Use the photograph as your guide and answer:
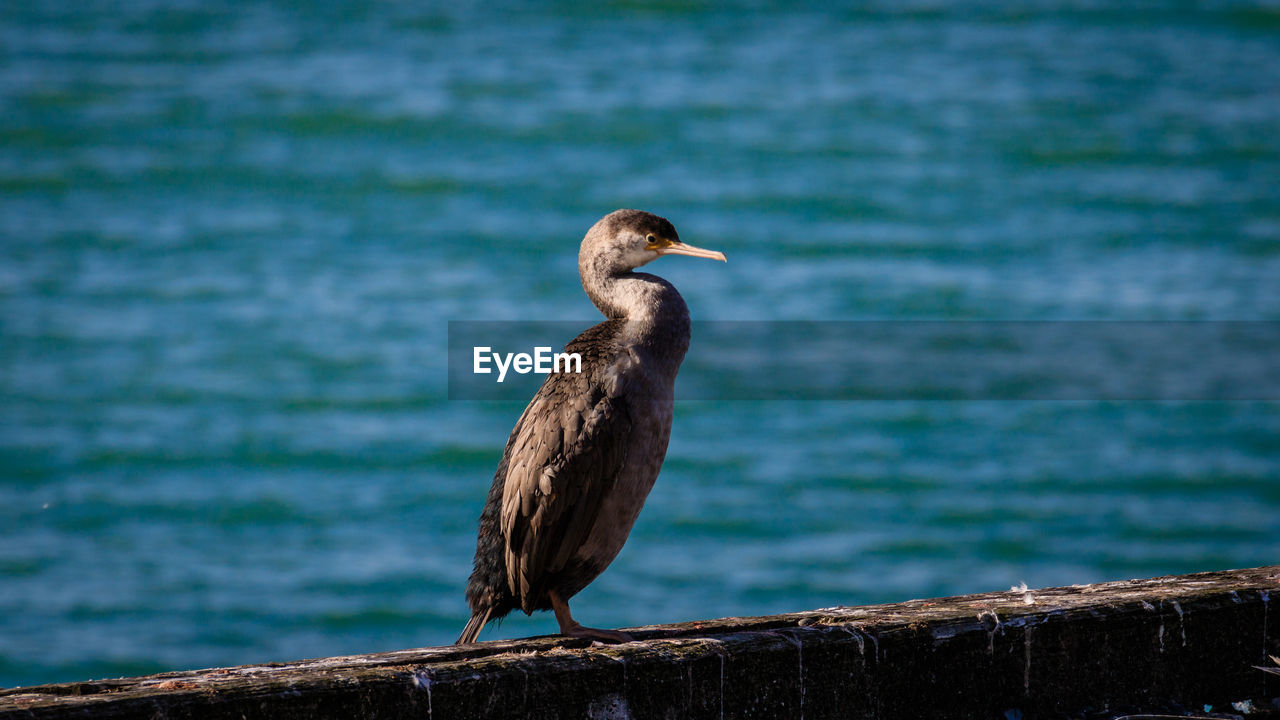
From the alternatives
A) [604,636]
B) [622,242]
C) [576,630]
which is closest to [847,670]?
[604,636]

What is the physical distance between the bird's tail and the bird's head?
1.19 metres

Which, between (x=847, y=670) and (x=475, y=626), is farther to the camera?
(x=475, y=626)

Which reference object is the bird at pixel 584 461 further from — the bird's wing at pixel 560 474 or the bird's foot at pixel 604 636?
the bird's foot at pixel 604 636

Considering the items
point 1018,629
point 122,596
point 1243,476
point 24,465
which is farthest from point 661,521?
point 1018,629

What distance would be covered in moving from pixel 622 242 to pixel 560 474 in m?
0.84

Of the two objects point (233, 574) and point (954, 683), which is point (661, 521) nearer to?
point (233, 574)

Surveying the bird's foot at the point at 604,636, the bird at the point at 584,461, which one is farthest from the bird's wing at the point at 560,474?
the bird's foot at the point at 604,636

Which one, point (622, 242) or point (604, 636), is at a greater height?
point (622, 242)

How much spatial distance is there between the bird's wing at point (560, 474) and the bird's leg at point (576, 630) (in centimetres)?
11

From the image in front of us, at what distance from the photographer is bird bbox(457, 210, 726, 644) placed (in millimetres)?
4090

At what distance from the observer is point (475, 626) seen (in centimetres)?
427

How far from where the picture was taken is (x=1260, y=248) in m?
32.3

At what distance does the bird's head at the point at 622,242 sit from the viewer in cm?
443

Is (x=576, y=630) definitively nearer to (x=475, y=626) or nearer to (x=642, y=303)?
(x=475, y=626)
